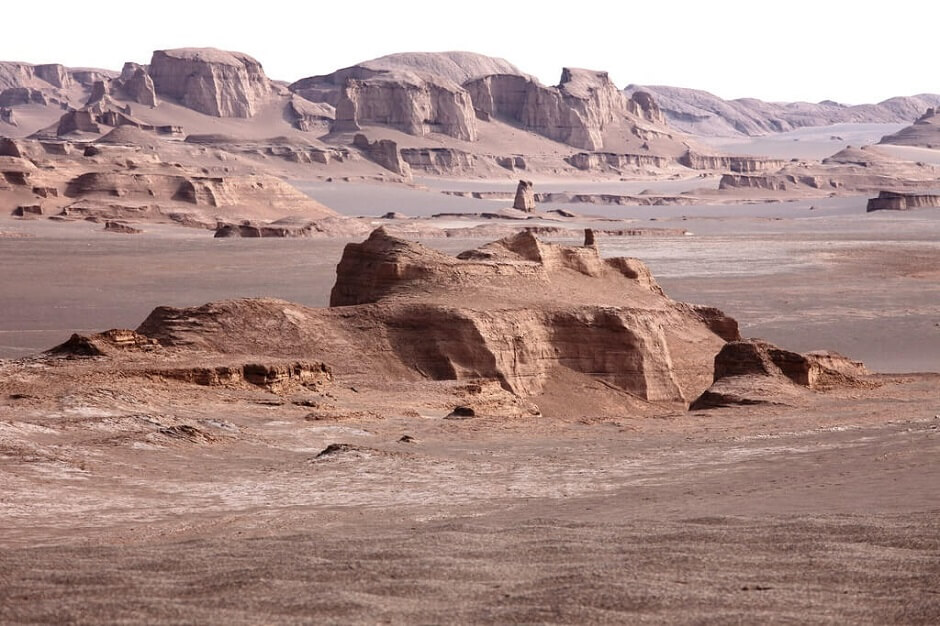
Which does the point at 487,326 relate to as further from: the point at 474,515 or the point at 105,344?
the point at 474,515

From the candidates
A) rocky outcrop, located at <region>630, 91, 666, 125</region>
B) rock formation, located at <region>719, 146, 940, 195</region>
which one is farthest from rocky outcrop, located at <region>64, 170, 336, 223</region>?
rocky outcrop, located at <region>630, 91, 666, 125</region>

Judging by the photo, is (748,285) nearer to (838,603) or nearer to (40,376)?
(40,376)

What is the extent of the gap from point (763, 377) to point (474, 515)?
11172 millimetres

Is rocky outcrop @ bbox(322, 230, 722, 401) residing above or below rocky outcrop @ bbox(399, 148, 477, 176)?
below

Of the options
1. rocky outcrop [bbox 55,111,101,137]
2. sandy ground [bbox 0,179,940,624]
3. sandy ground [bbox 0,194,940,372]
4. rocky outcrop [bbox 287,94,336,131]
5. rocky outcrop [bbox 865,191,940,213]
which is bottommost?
sandy ground [bbox 0,194,940,372]

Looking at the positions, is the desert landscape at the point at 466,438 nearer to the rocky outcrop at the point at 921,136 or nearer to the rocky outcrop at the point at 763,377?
the rocky outcrop at the point at 763,377

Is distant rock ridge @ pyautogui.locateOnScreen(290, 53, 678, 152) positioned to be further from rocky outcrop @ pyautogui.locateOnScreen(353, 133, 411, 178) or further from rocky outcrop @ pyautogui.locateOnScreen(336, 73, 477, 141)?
rocky outcrop @ pyautogui.locateOnScreen(353, 133, 411, 178)

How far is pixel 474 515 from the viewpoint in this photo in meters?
9.89

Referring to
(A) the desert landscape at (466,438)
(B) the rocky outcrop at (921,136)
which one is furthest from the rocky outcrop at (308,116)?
(A) the desert landscape at (466,438)

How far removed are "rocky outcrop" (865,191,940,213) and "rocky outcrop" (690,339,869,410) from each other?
8682 centimetres

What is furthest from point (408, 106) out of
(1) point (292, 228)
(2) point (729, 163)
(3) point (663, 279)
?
(3) point (663, 279)

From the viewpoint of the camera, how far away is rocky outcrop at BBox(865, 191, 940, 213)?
10481cm

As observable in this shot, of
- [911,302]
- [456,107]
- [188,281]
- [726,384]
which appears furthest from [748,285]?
[456,107]

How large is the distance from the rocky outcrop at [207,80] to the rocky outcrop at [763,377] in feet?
424
